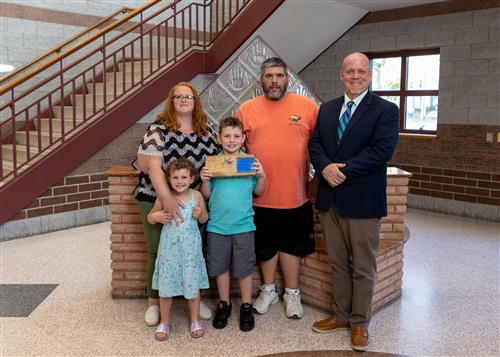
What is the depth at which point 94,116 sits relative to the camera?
17.9 feet

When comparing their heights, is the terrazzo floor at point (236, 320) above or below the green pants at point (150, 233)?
below

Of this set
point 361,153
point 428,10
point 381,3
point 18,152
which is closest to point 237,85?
point 361,153

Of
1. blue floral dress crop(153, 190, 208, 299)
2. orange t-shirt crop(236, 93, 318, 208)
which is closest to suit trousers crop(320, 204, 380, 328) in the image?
orange t-shirt crop(236, 93, 318, 208)

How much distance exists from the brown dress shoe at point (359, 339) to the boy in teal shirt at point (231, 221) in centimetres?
59

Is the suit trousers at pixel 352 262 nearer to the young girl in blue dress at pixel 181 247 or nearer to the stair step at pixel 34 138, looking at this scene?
the young girl in blue dress at pixel 181 247

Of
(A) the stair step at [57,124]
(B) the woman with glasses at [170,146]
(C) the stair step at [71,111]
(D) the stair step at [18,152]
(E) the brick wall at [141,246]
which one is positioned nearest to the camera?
(B) the woman with glasses at [170,146]

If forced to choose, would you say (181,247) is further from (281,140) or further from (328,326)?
(328,326)

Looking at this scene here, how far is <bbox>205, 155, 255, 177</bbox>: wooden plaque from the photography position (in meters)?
2.54

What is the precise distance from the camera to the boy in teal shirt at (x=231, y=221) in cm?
263

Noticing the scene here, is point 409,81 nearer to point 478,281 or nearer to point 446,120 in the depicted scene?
point 446,120

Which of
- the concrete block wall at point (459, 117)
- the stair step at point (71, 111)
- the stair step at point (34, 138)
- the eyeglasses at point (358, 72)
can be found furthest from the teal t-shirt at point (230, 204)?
the concrete block wall at point (459, 117)

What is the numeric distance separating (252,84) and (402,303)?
71.5 inches

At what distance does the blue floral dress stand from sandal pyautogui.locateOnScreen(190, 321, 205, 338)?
197 millimetres

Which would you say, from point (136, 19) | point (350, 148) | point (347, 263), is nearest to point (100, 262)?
point (347, 263)
